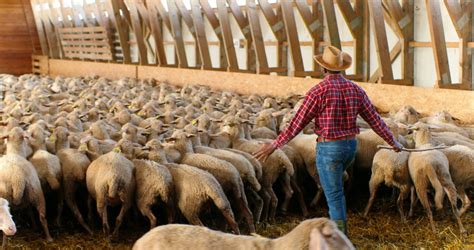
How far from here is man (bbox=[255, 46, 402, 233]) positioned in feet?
19.0

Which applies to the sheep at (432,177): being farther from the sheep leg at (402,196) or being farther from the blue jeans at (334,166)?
the blue jeans at (334,166)

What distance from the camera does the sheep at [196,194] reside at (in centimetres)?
645

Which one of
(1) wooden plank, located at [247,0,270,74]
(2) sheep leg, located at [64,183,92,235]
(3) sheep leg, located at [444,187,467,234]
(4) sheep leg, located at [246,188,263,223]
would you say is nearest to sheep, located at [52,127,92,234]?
(2) sheep leg, located at [64,183,92,235]

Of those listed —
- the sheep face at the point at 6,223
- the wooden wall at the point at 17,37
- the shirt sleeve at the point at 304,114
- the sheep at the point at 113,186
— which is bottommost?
the wooden wall at the point at 17,37

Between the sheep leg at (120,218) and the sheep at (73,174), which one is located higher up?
the sheep at (73,174)

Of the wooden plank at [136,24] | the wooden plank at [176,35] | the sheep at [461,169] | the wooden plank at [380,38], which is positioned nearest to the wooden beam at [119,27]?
the wooden plank at [136,24]

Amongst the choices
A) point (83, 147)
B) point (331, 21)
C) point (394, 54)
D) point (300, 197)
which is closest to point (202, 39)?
point (331, 21)

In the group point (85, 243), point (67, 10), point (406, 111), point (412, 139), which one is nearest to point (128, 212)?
point (85, 243)

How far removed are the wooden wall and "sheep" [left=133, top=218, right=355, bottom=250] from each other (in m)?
24.3

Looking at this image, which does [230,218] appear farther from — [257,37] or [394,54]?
[257,37]

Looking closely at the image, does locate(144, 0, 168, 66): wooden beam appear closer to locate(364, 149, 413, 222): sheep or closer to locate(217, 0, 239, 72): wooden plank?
locate(217, 0, 239, 72): wooden plank

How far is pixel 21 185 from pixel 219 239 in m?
2.89

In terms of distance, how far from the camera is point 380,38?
12.1 meters

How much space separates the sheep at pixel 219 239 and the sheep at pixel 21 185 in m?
2.50
